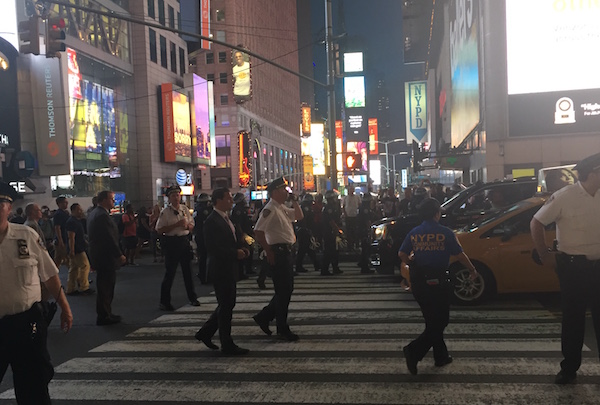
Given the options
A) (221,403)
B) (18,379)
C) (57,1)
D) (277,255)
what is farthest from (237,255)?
(57,1)

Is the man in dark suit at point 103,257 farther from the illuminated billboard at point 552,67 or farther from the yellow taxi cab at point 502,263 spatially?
the illuminated billboard at point 552,67

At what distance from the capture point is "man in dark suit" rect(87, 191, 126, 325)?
7.93 metres

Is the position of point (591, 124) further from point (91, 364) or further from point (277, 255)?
point (91, 364)

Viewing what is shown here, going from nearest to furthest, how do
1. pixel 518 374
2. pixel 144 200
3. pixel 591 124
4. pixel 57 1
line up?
pixel 518 374
pixel 57 1
pixel 591 124
pixel 144 200

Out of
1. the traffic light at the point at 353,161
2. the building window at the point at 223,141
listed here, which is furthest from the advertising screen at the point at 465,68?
the building window at the point at 223,141

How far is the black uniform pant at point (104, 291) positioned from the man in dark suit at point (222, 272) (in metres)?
2.44

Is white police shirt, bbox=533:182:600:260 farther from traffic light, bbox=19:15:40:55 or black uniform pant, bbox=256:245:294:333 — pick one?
traffic light, bbox=19:15:40:55

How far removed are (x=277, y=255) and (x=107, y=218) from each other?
3082 mm

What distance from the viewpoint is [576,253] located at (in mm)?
4586

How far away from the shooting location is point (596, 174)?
464 cm

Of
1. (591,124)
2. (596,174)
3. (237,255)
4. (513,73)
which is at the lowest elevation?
(237,255)

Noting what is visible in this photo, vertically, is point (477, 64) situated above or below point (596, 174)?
above

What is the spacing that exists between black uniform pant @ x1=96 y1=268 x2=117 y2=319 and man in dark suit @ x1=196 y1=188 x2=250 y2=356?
2437mm

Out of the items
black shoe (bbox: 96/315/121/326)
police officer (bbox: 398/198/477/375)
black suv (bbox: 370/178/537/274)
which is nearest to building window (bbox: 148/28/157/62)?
black suv (bbox: 370/178/537/274)
